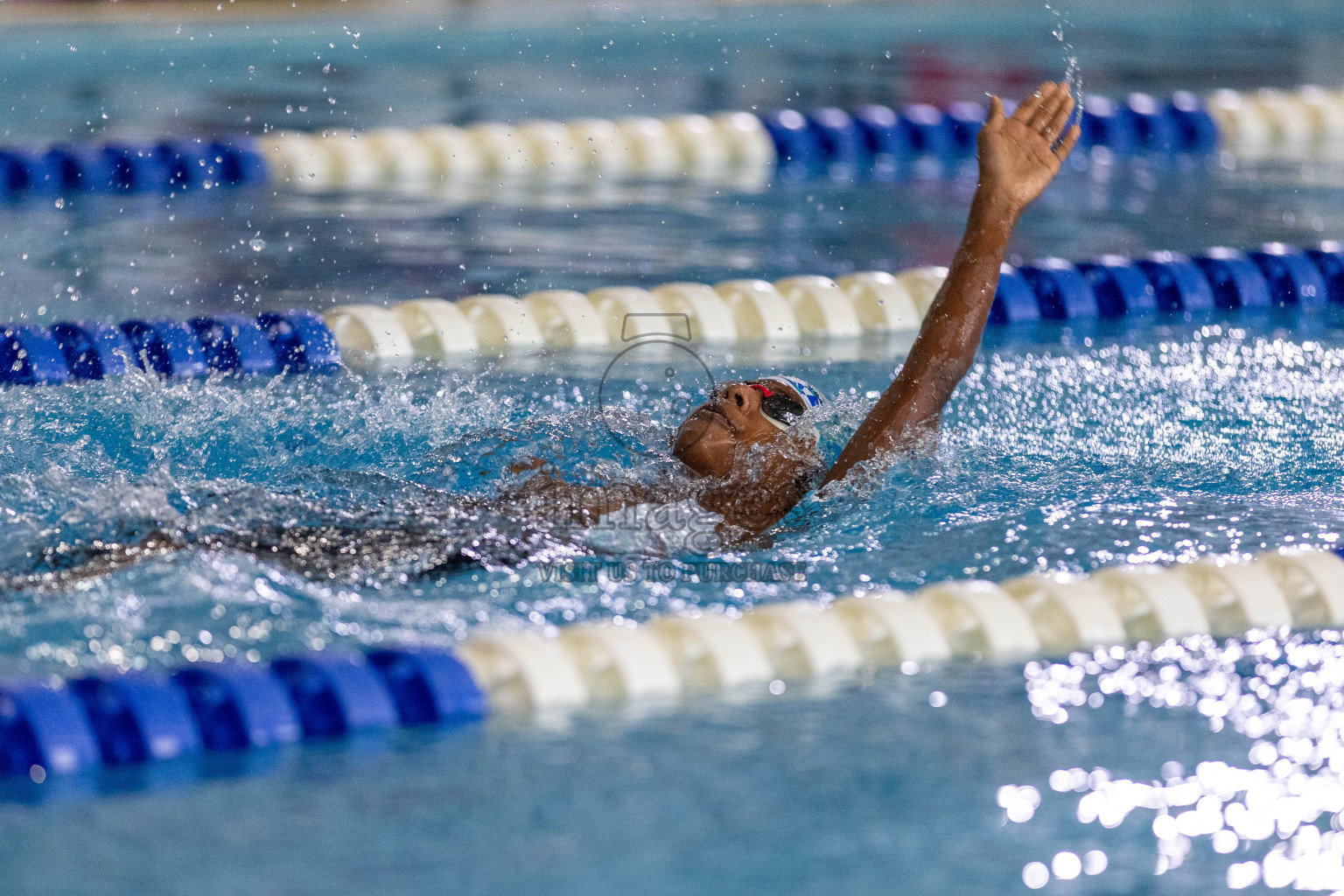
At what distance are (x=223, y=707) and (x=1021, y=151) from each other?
1.54 metres

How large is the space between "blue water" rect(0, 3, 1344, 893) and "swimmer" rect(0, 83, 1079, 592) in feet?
0.09

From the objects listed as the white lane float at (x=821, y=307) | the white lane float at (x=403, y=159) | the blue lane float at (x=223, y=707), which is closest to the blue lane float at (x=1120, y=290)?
the white lane float at (x=821, y=307)

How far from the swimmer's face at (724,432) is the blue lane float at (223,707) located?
769 mm

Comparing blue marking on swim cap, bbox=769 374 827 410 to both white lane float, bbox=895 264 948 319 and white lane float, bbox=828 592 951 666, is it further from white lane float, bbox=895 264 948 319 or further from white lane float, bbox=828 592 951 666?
white lane float, bbox=895 264 948 319

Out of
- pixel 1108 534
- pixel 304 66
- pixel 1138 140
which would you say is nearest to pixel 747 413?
pixel 1108 534

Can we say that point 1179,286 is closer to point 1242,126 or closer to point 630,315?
point 630,315

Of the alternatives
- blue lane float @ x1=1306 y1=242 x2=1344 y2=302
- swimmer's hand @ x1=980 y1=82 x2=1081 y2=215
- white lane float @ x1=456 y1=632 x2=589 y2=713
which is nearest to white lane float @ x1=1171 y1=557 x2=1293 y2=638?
swimmer's hand @ x1=980 y1=82 x2=1081 y2=215

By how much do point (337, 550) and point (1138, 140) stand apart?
4.55 metres

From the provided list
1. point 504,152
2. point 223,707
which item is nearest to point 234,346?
point 223,707

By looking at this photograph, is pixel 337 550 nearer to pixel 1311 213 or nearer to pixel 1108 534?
pixel 1108 534

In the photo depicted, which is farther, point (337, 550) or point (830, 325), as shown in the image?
point (830, 325)

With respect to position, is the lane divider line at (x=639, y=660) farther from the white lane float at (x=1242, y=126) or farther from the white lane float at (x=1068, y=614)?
the white lane float at (x=1242, y=126)

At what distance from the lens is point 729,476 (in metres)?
2.68

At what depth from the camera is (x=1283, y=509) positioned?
280 centimetres
